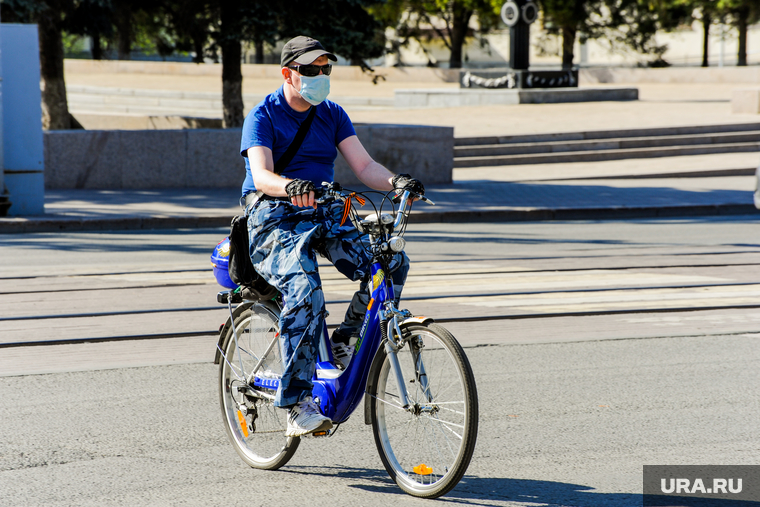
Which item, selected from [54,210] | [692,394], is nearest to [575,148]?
[54,210]

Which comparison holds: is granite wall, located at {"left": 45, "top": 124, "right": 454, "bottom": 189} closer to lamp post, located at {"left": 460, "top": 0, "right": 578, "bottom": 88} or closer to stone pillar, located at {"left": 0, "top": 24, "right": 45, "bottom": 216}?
stone pillar, located at {"left": 0, "top": 24, "right": 45, "bottom": 216}

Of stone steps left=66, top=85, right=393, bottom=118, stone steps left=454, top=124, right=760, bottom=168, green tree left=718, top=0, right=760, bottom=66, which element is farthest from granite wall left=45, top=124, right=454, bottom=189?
green tree left=718, top=0, right=760, bottom=66

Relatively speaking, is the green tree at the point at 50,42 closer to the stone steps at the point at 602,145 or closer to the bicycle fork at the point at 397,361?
the stone steps at the point at 602,145

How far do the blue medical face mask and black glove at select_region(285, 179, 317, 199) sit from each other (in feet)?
1.69

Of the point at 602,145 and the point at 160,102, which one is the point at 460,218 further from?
the point at 160,102

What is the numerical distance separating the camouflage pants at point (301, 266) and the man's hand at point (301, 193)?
0.29 meters

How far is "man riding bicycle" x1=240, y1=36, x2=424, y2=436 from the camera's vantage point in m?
3.87

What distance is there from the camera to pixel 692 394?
531 centimetres

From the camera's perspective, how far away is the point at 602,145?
2228 cm

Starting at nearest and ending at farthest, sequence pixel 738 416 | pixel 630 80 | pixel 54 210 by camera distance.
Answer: pixel 738 416 < pixel 54 210 < pixel 630 80

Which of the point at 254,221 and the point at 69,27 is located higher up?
the point at 69,27

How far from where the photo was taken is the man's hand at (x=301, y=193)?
3607 millimetres

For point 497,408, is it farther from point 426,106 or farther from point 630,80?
point 630,80

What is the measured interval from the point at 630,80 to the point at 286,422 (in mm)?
40756
